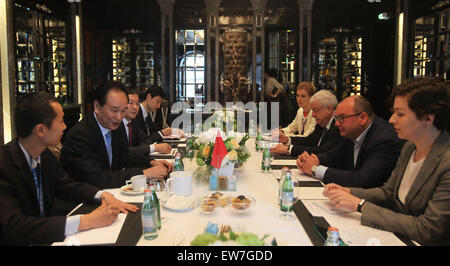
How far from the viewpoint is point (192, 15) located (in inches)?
318

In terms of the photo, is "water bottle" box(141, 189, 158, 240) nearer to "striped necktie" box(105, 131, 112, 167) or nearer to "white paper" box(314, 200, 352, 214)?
"white paper" box(314, 200, 352, 214)

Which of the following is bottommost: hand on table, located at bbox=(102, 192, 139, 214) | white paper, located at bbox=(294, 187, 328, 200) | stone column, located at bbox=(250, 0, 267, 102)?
white paper, located at bbox=(294, 187, 328, 200)

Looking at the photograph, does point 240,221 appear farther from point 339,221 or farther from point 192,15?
point 192,15

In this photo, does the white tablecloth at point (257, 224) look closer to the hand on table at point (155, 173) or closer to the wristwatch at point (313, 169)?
the hand on table at point (155, 173)

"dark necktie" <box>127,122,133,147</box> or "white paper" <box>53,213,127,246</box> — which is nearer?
"white paper" <box>53,213,127,246</box>

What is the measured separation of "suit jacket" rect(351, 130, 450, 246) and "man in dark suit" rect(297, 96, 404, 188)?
535mm

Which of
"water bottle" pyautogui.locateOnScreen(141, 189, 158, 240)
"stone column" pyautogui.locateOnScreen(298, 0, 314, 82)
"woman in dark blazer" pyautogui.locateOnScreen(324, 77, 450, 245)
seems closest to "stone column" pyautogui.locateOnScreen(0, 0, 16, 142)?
"water bottle" pyautogui.locateOnScreen(141, 189, 158, 240)

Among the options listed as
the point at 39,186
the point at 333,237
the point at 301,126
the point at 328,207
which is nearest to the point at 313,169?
the point at 328,207

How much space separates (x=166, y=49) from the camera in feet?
26.9

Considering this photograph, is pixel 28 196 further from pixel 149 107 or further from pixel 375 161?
pixel 149 107

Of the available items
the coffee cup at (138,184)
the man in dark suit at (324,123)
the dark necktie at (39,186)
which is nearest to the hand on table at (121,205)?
the coffee cup at (138,184)

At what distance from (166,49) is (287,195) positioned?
7.14 m

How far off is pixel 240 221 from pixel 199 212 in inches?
8.8

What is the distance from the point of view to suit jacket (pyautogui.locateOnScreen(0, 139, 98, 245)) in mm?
1419
